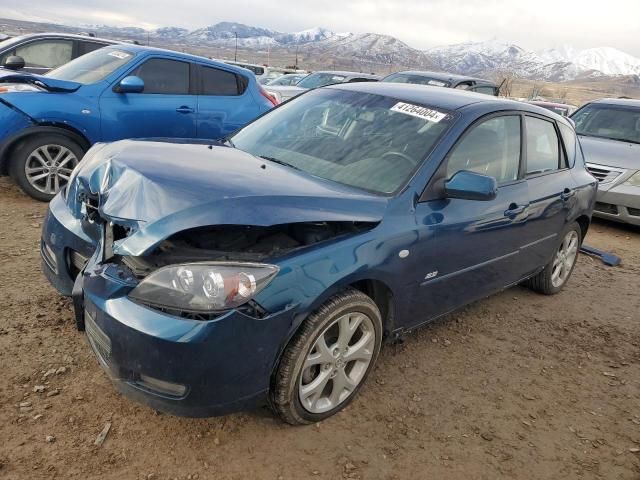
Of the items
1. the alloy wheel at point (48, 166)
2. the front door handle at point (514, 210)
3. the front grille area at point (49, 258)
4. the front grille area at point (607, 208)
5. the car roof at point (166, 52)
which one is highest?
the car roof at point (166, 52)

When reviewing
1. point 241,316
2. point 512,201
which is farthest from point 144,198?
point 512,201

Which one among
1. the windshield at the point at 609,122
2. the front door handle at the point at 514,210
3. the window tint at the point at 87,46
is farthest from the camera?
the windshield at the point at 609,122

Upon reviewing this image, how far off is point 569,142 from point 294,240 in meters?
3.15

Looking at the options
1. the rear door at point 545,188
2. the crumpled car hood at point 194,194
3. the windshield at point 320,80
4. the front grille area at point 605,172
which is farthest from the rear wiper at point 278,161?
the windshield at point 320,80

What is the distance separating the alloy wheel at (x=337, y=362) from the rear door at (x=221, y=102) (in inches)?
175

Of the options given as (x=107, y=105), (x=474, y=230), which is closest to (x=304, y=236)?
(x=474, y=230)

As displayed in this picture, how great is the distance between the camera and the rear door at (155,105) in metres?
5.84

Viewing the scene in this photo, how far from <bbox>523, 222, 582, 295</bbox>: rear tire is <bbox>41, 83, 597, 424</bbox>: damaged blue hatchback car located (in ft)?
2.75

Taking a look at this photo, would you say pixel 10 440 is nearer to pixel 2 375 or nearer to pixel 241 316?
pixel 2 375

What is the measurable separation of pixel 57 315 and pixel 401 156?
92.2 inches

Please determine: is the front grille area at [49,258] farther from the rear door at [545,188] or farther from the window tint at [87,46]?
the window tint at [87,46]

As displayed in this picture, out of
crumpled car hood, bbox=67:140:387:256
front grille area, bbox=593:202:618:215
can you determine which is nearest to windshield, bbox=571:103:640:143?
front grille area, bbox=593:202:618:215

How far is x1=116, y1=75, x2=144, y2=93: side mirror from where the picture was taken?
5.71m

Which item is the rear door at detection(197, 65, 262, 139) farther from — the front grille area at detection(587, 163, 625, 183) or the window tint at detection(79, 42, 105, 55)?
the front grille area at detection(587, 163, 625, 183)
